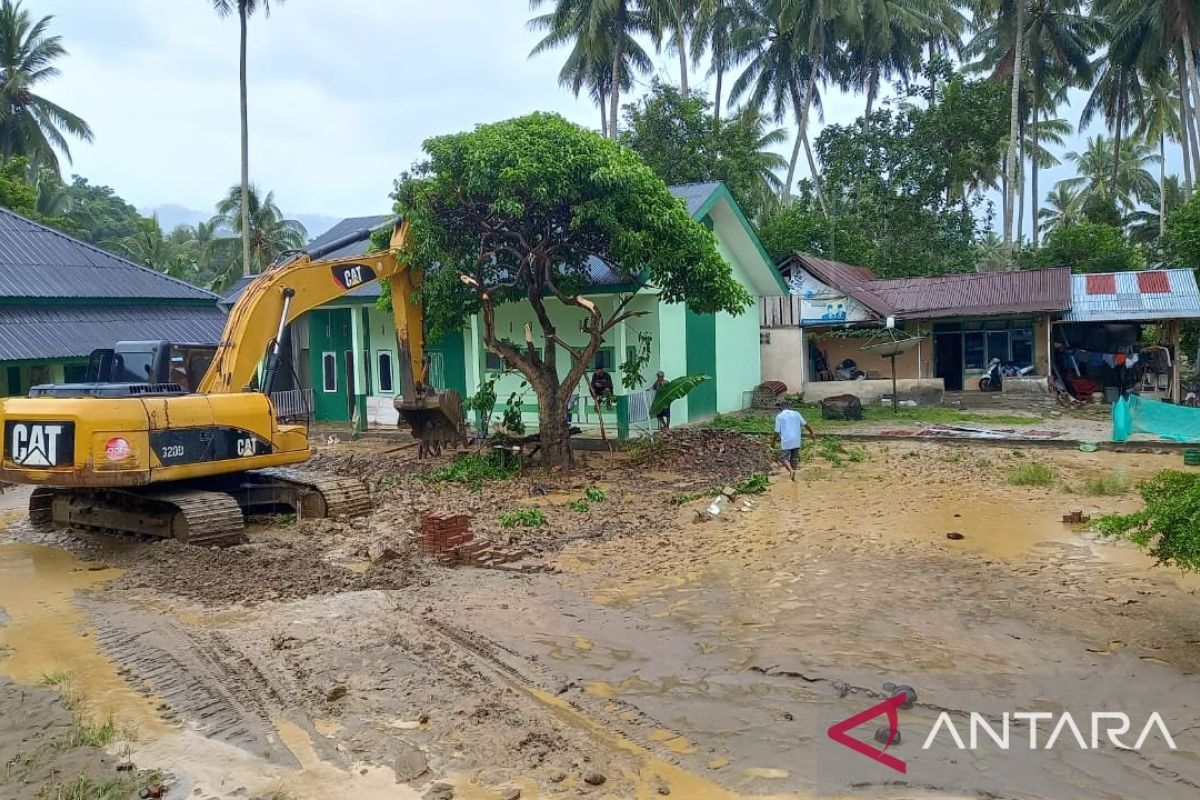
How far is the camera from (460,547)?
9.19m

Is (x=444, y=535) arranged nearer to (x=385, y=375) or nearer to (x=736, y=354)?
(x=385, y=375)

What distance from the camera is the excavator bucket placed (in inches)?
547

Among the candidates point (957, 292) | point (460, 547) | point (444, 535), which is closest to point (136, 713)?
point (460, 547)

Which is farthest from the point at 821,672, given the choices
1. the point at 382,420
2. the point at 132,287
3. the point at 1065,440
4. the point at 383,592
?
the point at 132,287

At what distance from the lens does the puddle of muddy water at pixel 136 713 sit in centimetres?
458

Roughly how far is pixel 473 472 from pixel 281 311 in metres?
4.25

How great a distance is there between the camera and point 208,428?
10.1 meters

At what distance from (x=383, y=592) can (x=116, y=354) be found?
18.7 ft

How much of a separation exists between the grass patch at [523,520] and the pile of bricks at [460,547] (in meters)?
1.03

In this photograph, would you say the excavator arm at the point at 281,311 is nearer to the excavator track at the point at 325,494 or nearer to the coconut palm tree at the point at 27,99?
the excavator track at the point at 325,494

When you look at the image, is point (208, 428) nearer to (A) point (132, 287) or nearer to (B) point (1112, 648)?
(B) point (1112, 648)

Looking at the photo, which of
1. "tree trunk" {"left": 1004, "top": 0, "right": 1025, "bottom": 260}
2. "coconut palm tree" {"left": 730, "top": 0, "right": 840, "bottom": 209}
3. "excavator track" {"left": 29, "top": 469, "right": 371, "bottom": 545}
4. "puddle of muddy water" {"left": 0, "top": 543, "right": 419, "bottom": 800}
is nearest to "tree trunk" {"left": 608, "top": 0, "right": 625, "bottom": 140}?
"coconut palm tree" {"left": 730, "top": 0, "right": 840, "bottom": 209}

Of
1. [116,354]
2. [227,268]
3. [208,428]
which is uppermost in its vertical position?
[227,268]

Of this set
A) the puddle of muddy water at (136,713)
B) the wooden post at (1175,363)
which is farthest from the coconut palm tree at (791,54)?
the puddle of muddy water at (136,713)
